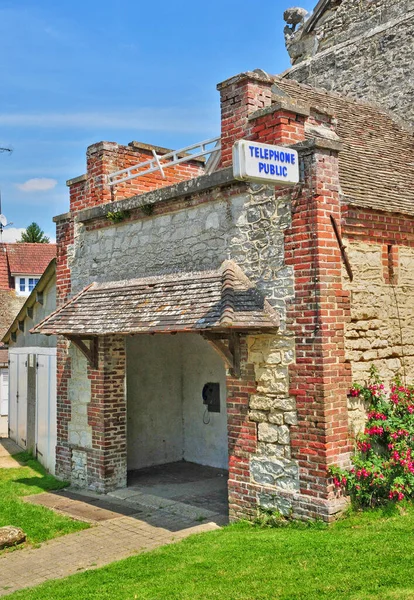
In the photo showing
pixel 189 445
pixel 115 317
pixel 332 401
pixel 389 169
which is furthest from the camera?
pixel 189 445

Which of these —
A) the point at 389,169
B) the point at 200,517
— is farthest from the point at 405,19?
the point at 200,517

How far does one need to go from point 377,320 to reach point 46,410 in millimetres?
7130

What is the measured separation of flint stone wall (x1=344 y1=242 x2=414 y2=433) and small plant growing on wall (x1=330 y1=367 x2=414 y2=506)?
0.47 ft

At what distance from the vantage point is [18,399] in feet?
51.3

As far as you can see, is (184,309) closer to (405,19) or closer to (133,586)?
(133,586)

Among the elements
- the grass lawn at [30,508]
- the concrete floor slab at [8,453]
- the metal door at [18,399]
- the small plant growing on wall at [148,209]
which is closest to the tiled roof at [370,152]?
the small plant growing on wall at [148,209]

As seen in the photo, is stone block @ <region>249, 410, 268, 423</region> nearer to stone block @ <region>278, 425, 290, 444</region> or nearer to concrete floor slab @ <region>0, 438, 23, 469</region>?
stone block @ <region>278, 425, 290, 444</region>

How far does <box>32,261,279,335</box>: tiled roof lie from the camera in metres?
7.22

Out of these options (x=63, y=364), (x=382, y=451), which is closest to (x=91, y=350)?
(x=63, y=364)

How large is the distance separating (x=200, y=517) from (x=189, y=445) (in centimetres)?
393

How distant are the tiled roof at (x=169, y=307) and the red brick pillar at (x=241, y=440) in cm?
67

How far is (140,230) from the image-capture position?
9.74 metres

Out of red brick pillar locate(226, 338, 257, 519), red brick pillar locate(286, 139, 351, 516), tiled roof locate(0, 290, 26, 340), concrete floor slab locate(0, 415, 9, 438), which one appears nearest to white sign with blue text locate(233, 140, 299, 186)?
red brick pillar locate(286, 139, 351, 516)

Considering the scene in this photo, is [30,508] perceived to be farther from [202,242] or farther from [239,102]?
[239,102]
